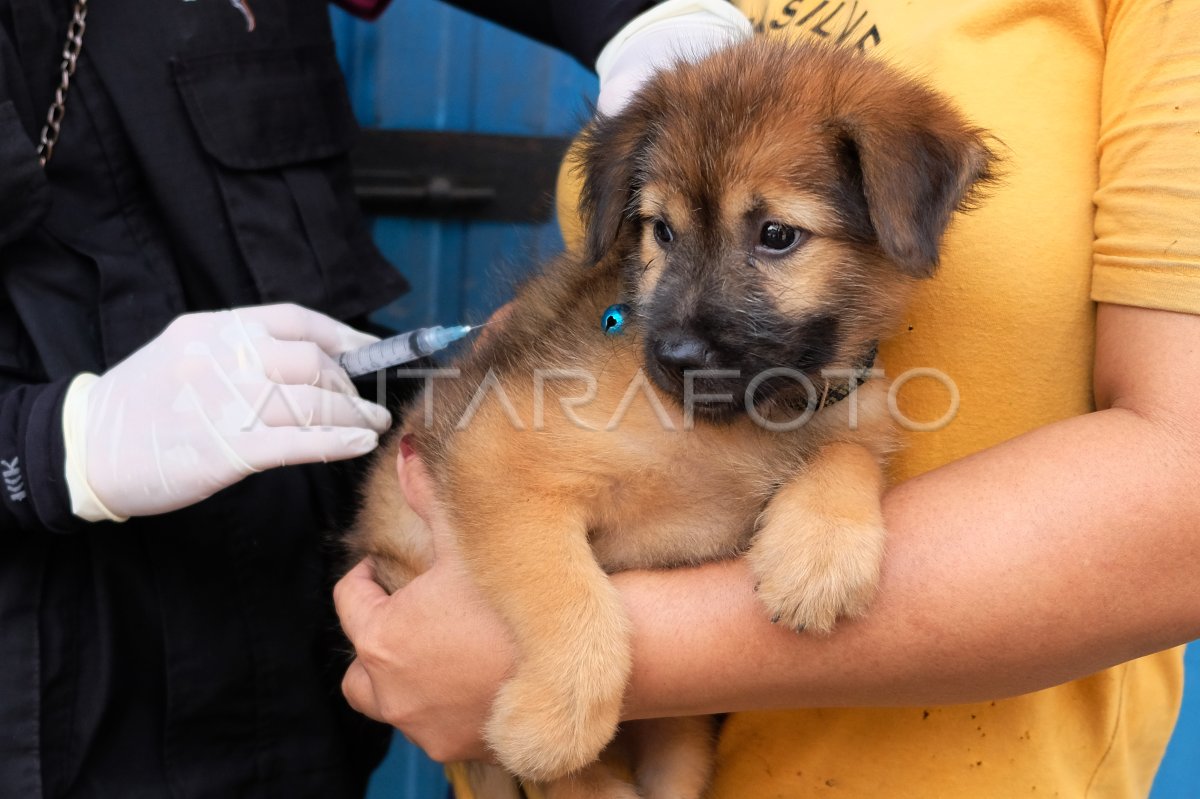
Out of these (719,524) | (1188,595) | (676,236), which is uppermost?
(676,236)

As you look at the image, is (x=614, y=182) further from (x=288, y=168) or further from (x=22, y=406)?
(x=22, y=406)

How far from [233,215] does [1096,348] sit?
1.80 m

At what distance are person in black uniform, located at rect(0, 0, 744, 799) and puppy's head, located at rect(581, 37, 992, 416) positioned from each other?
84 centimetres

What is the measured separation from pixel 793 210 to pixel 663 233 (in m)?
0.28

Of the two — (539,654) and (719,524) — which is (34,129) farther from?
(719,524)

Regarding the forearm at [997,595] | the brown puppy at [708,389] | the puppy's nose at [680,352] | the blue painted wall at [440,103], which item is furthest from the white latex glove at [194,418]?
the blue painted wall at [440,103]

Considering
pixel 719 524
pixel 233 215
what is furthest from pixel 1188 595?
pixel 233 215

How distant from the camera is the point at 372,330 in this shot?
2.70 m

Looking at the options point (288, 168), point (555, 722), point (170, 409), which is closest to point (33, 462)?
point (170, 409)

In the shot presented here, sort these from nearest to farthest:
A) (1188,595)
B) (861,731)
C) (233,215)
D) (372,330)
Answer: (1188,595) < (861,731) < (233,215) < (372,330)

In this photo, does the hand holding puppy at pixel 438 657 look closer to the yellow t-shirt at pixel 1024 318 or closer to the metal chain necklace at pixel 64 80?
the yellow t-shirt at pixel 1024 318

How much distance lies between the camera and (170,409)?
6.41 feet

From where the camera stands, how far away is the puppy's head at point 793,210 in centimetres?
163

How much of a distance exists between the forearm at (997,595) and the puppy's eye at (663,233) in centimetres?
65
